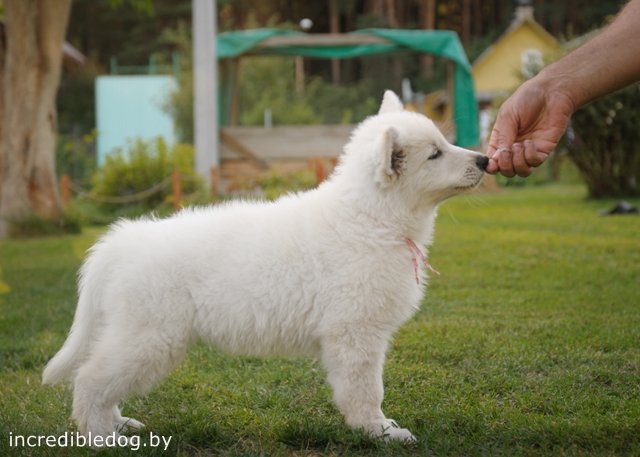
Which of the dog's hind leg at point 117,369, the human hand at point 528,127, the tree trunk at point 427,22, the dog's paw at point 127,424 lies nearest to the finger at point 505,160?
the human hand at point 528,127

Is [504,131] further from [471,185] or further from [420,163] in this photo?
[420,163]

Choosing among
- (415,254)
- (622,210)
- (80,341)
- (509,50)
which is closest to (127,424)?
(80,341)

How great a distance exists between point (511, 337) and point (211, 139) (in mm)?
11108

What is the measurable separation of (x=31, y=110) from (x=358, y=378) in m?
11.2

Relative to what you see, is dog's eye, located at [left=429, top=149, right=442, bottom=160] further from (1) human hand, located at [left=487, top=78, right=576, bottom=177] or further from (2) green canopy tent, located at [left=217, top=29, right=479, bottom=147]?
(2) green canopy tent, located at [left=217, top=29, right=479, bottom=147]

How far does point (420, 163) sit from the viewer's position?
11.9 ft

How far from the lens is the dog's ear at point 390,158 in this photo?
11.3 ft

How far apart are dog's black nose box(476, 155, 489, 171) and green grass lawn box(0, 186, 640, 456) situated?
72cm

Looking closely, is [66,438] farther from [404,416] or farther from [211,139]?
[211,139]

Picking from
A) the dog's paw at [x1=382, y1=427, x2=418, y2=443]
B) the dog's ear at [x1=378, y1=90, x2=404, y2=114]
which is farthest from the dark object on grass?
the dog's paw at [x1=382, y1=427, x2=418, y2=443]

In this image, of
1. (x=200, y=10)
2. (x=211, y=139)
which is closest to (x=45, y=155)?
(x=211, y=139)

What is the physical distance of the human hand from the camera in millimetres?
3502

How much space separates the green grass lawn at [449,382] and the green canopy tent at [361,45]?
29.8ft

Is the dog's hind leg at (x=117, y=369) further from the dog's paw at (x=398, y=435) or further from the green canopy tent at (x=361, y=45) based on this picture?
the green canopy tent at (x=361, y=45)
